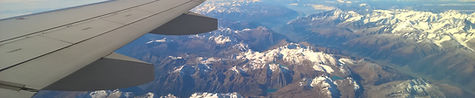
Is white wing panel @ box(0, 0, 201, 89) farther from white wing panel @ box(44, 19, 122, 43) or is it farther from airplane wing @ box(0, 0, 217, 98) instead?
white wing panel @ box(44, 19, 122, 43)

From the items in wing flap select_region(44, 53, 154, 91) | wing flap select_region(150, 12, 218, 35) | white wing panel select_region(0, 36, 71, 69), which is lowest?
wing flap select_region(150, 12, 218, 35)

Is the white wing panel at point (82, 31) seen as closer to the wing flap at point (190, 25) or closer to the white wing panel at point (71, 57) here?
the white wing panel at point (71, 57)

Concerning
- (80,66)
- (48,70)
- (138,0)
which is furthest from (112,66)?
(138,0)

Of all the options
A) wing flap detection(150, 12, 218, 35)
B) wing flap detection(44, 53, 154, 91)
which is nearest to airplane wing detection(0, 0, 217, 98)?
wing flap detection(44, 53, 154, 91)

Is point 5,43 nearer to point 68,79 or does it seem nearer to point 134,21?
point 68,79

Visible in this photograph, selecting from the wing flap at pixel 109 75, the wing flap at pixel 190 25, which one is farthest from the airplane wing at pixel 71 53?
the wing flap at pixel 190 25

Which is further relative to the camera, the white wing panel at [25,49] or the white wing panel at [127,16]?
the white wing panel at [127,16]
